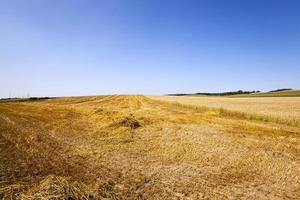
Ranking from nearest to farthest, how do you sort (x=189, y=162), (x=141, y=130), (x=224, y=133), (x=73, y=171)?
(x=73, y=171), (x=189, y=162), (x=224, y=133), (x=141, y=130)

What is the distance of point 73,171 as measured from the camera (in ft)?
23.0

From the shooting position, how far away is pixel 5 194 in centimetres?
512

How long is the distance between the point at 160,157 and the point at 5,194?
16.0ft

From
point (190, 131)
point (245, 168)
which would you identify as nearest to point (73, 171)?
point (245, 168)

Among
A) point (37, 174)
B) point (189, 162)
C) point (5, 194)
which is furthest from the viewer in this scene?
point (189, 162)

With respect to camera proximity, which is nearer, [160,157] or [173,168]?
[173,168]

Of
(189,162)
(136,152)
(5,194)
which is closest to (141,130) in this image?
(136,152)

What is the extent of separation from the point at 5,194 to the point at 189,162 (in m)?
5.19

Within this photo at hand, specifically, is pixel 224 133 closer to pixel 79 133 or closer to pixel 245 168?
pixel 245 168

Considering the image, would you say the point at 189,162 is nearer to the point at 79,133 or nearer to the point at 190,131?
the point at 190,131

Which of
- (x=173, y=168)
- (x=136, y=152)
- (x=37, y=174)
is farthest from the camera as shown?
(x=136, y=152)

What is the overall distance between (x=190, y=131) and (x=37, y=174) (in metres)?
8.40

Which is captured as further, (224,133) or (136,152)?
(224,133)

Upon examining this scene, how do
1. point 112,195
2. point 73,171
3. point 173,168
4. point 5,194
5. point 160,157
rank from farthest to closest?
1. point 160,157
2. point 173,168
3. point 73,171
4. point 112,195
5. point 5,194
